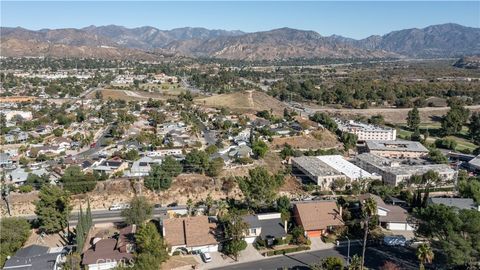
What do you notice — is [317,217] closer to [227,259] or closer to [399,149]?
[227,259]

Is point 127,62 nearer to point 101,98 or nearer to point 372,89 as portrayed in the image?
point 101,98

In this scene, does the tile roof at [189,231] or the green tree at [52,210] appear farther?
the green tree at [52,210]

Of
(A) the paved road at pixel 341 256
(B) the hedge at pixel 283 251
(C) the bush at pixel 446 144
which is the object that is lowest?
(A) the paved road at pixel 341 256

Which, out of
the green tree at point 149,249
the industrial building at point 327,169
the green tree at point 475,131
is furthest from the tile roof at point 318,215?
the green tree at point 475,131

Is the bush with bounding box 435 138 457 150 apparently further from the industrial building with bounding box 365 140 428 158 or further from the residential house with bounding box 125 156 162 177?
the residential house with bounding box 125 156 162 177

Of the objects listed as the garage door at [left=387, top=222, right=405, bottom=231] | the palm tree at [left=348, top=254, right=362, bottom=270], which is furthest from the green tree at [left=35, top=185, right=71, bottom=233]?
the garage door at [left=387, top=222, right=405, bottom=231]

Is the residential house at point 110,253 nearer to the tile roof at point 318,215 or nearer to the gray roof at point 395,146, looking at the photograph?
the tile roof at point 318,215

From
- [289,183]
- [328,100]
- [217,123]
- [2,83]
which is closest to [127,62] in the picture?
[2,83]
